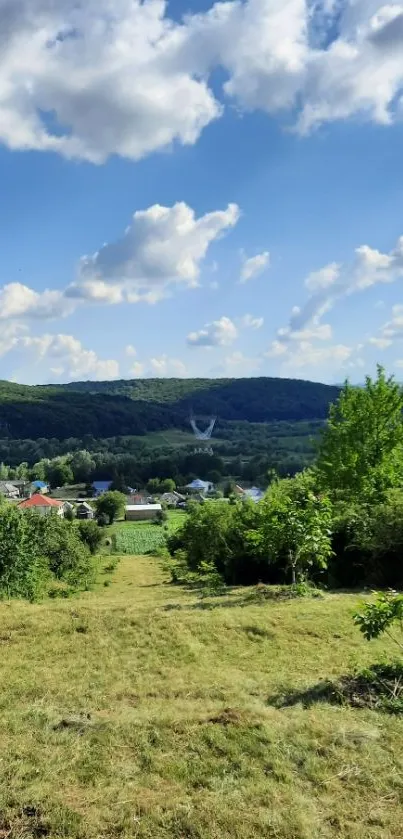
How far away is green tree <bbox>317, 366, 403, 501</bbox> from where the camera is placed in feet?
79.6

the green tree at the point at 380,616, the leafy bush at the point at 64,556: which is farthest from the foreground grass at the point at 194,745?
the leafy bush at the point at 64,556

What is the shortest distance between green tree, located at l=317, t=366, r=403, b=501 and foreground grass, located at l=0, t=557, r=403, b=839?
1491cm

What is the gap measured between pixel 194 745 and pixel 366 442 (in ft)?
69.2

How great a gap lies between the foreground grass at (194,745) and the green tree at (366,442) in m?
14.9

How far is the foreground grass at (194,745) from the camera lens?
14.9 feet

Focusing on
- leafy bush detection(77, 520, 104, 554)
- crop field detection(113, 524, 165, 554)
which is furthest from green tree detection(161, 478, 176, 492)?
leafy bush detection(77, 520, 104, 554)

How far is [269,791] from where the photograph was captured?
16.0ft

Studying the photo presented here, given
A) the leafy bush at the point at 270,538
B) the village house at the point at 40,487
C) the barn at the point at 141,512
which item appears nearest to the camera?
the leafy bush at the point at 270,538

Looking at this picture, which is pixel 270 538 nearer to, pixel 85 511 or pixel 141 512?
pixel 141 512

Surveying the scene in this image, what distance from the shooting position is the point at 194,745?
225 inches

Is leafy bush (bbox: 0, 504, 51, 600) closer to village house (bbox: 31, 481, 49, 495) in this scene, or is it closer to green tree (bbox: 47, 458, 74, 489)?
village house (bbox: 31, 481, 49, 495)

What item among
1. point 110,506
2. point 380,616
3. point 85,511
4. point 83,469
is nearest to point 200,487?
point 83,469

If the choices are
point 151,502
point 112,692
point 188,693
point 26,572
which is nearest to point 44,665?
point 112,692

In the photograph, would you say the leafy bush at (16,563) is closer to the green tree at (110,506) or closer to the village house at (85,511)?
the green tree at (110,506)
